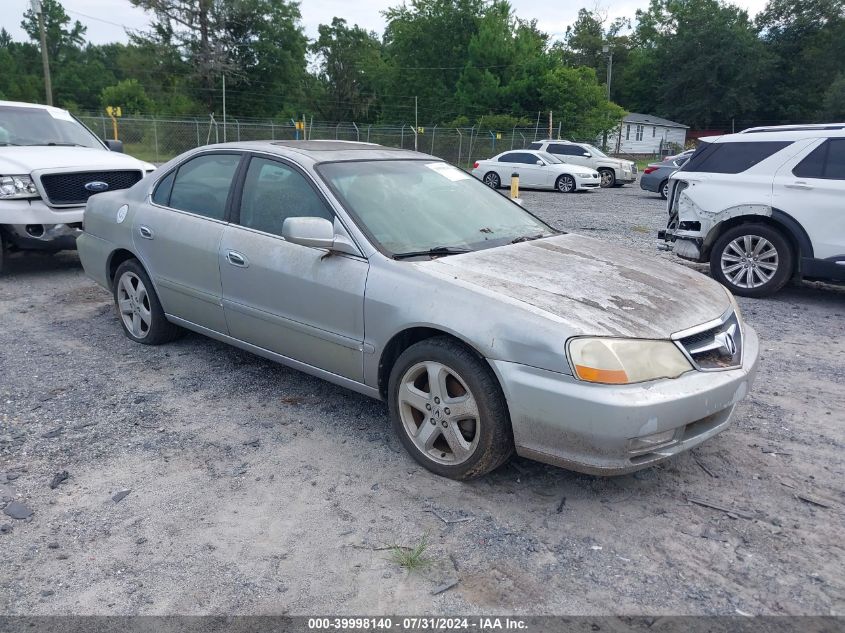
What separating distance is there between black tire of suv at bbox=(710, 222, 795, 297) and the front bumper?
4.59 meters

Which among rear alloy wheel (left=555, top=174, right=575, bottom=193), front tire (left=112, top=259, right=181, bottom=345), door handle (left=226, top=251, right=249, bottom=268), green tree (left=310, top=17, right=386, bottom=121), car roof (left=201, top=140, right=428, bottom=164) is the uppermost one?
green tree (left=310, top=17, right=386, bottom=121)

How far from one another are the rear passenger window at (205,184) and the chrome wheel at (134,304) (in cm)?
76

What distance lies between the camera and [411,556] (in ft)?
9.48

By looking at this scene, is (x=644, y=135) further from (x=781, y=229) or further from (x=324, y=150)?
(x=324, y=150)

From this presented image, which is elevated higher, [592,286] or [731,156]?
[731,156]

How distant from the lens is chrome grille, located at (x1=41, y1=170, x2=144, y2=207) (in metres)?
7.64

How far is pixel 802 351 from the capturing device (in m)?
5.66

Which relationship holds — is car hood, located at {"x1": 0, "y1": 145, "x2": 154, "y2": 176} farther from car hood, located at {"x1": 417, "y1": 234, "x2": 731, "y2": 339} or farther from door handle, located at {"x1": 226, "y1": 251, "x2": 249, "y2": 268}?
car hood, located at {"x1": 417, "y1": 234, "x2": 731, "y2": 339}

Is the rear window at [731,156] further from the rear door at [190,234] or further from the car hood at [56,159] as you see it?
the car hood at [56,159]

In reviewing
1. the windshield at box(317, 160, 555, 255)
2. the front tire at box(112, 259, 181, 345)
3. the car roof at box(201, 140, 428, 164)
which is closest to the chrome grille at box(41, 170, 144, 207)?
the front tire at box(112, 259, 181, 345)

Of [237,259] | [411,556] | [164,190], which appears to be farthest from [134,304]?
[411,556]

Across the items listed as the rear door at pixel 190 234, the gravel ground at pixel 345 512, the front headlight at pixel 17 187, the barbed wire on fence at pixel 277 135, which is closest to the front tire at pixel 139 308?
the rear door at pixel 190 234

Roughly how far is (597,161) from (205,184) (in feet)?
72.3

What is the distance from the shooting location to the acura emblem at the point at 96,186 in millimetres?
7923
